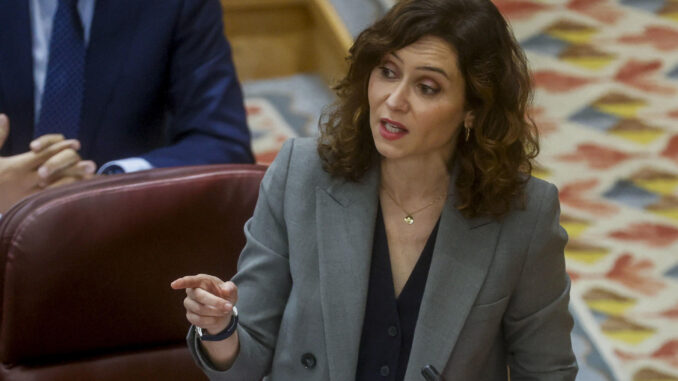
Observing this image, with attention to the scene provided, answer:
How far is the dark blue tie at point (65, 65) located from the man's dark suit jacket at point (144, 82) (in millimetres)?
16

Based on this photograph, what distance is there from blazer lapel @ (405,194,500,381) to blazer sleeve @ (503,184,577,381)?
51 millimetres

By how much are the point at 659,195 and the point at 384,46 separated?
162 cm

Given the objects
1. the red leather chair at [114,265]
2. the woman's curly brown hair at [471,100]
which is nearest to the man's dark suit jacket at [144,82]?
the red leather chair at [114,265]

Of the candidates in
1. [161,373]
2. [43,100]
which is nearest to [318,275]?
[161,373]

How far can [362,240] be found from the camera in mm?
1313

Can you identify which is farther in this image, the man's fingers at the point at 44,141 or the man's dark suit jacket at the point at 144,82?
the man's dark suit jacket at the point at 144,82

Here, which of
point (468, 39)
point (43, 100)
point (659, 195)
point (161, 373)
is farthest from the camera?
point (659, 195)

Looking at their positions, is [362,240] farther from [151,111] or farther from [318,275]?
[151,111]

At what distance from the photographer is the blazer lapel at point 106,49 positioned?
1.74m

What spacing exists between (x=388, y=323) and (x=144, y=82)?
0.66 metres

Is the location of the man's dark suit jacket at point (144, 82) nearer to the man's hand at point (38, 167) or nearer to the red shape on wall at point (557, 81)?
the man's hand at point (38, 167)

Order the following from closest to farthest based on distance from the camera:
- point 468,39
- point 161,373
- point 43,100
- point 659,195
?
point 468,39
point 161,373
point 43,100
point 659,195

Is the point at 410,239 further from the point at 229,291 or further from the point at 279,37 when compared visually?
the point at 279,37

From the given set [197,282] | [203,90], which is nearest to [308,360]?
[197,282]
